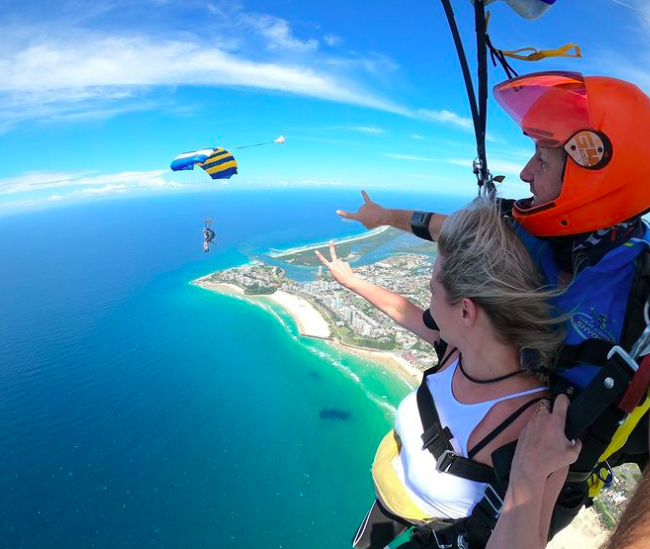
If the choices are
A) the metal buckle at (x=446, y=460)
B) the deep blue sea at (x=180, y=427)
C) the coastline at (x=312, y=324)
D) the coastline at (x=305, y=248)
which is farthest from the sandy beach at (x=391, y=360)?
the coastline at (x=305, y=248)

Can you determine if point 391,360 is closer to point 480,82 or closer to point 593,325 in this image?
point 480,82

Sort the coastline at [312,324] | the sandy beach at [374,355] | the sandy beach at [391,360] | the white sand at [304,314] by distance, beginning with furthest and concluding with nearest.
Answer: the white sand at [304,314]
the coastline at [312,324]
the sandy beach at [391,360]
the sandy beach at [374,355]

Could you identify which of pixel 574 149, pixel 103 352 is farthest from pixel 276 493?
pixel 103 352

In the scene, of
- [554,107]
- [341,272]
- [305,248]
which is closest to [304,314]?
[305,248]

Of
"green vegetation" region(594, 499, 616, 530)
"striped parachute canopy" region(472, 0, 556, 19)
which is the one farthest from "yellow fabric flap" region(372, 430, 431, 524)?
"green vegetation" region(594, 499, 616, 530)

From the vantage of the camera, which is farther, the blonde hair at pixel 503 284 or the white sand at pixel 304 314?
the white sand at pixel 304 314

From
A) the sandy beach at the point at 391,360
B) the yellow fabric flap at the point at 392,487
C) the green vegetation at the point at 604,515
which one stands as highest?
the yellow fabric flap at the point at 392,487

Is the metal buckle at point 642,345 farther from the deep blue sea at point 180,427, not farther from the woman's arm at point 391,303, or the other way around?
the deep blue sea at point 180,427
